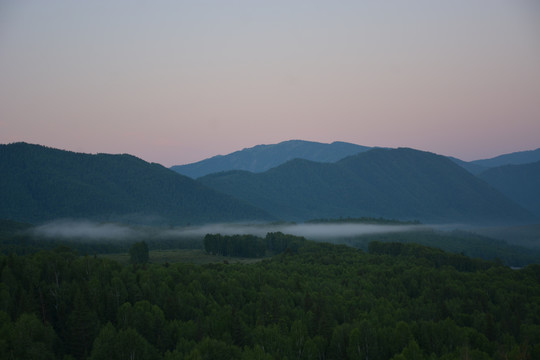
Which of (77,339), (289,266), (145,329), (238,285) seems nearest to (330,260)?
(289,266)

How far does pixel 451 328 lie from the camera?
325 feet

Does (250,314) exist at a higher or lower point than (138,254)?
lower

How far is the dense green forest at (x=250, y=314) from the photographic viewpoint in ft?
276

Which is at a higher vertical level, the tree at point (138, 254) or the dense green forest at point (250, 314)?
the tree at point (138, 254)

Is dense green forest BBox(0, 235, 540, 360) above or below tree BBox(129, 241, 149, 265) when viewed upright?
below

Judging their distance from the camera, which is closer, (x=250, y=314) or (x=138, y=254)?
(x=250, y=314)

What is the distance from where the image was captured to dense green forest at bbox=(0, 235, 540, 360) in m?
84.1

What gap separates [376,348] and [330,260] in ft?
346

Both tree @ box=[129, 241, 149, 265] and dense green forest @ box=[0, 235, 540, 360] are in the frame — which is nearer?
dense green forest @ box=[0, 235, 540, 360]

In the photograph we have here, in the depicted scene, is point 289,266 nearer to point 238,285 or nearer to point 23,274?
point 238,285

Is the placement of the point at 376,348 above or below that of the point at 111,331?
below

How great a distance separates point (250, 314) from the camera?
4584 inches

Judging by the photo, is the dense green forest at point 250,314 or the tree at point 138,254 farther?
the tree at point 138,254

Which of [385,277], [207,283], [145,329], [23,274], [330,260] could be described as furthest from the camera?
[330,260]
